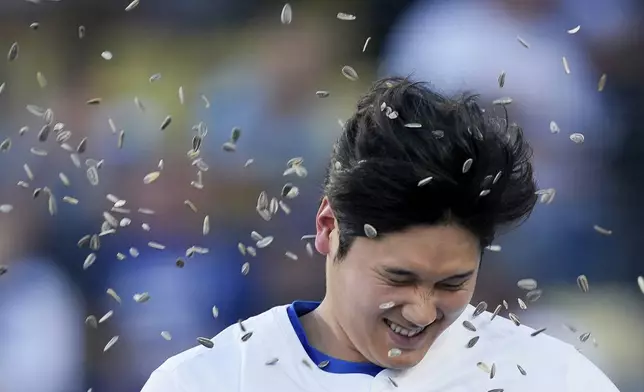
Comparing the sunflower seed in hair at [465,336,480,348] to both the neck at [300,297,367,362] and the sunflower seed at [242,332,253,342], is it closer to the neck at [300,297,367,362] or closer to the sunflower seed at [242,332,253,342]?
the neck at [300,297,367,362]

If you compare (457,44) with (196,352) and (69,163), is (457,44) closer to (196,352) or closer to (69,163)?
(69,163)

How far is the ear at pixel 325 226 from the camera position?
1158mm

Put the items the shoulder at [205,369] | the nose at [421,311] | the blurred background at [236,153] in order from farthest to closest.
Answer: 1. the blurred background at [236,153]
2. the shoulder at [205,369]
3. the nose at [421,311]

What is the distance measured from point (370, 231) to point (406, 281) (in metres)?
0.08

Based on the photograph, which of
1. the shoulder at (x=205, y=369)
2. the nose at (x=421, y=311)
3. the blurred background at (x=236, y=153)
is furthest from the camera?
the blurred background at (x=236, y=153)

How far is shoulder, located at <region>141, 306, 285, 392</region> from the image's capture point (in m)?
1.15

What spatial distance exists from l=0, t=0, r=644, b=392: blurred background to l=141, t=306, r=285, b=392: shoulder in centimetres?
80

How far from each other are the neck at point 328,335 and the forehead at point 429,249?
0.58 ft

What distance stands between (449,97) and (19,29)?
4.80 ft

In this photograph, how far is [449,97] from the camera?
3.81 feet

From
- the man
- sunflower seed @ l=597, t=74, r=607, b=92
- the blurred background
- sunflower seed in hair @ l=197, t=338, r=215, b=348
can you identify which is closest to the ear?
the man

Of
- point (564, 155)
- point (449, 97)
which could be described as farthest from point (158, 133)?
point (449, 97)

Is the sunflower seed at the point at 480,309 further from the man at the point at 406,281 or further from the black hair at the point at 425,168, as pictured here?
the black hair at the point at 425,168

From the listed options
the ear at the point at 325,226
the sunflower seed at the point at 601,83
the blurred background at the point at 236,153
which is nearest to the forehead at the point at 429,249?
the ear at the point at 325,226
